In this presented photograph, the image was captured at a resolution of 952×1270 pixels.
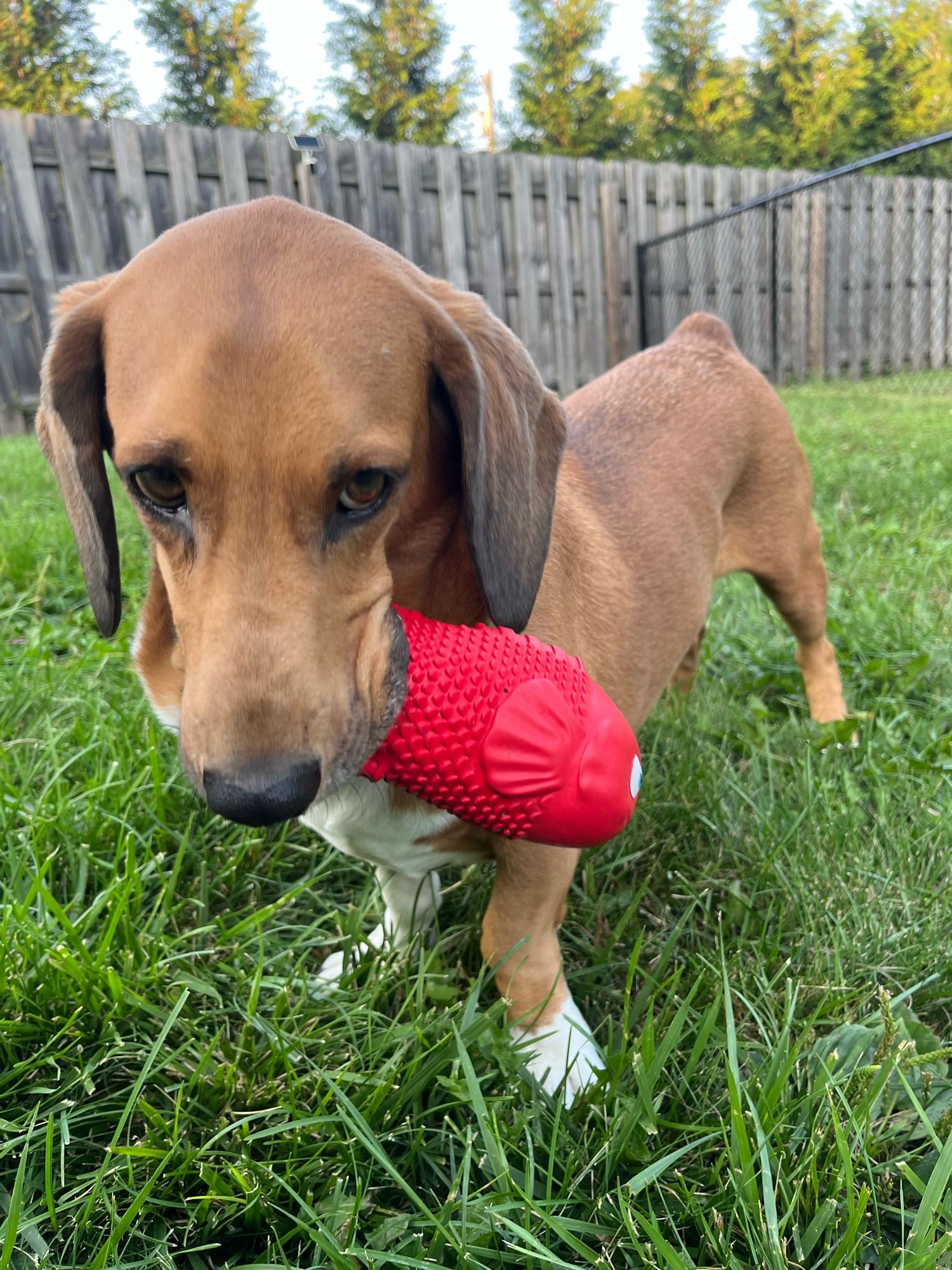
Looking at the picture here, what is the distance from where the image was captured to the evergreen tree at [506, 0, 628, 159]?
2061 centimetres

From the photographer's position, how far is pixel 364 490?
1.49 metres

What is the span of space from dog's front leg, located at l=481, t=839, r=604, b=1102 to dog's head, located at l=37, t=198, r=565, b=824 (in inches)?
19.7

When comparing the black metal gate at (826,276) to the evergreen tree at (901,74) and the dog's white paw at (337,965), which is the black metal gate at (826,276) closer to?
the evergreen tree at (901,74)

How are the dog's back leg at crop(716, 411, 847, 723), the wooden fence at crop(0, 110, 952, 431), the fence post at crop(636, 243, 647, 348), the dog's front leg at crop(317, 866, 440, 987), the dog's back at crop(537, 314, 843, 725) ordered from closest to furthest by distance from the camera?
1. the dog's front leg at crop(317, 866, 440, 987)
2. the dog's back at crop(537, 314, 843, 725)
3. the dog's back leg at crop(716, 411, 847, 723)
4. the wooden fence at crop(0, 110, 952, 431)
5. the fence post at crop(636, 243, 647, 348)

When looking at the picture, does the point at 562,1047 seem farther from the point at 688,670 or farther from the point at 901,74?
the point at 901,74

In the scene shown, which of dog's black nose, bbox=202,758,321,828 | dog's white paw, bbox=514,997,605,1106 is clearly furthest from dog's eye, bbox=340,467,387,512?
dog's white paw, bbox=514,997,605,1106

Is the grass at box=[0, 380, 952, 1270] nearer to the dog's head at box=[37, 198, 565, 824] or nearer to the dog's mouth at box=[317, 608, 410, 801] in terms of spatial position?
the dog's mouth at box=[317, 608, 410, 801]

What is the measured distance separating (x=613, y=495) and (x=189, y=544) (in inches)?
58.7

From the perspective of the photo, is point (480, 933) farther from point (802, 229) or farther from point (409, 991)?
point (802, 229)

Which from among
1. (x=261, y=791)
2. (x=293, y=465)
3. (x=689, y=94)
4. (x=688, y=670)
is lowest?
(x=688, y=670)

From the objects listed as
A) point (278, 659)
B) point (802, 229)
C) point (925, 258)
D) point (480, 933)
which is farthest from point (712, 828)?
point (925, 258)

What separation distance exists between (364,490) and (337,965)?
1135mm

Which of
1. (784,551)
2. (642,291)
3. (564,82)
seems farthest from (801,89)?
(784,551)

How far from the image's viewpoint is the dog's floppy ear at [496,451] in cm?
168
